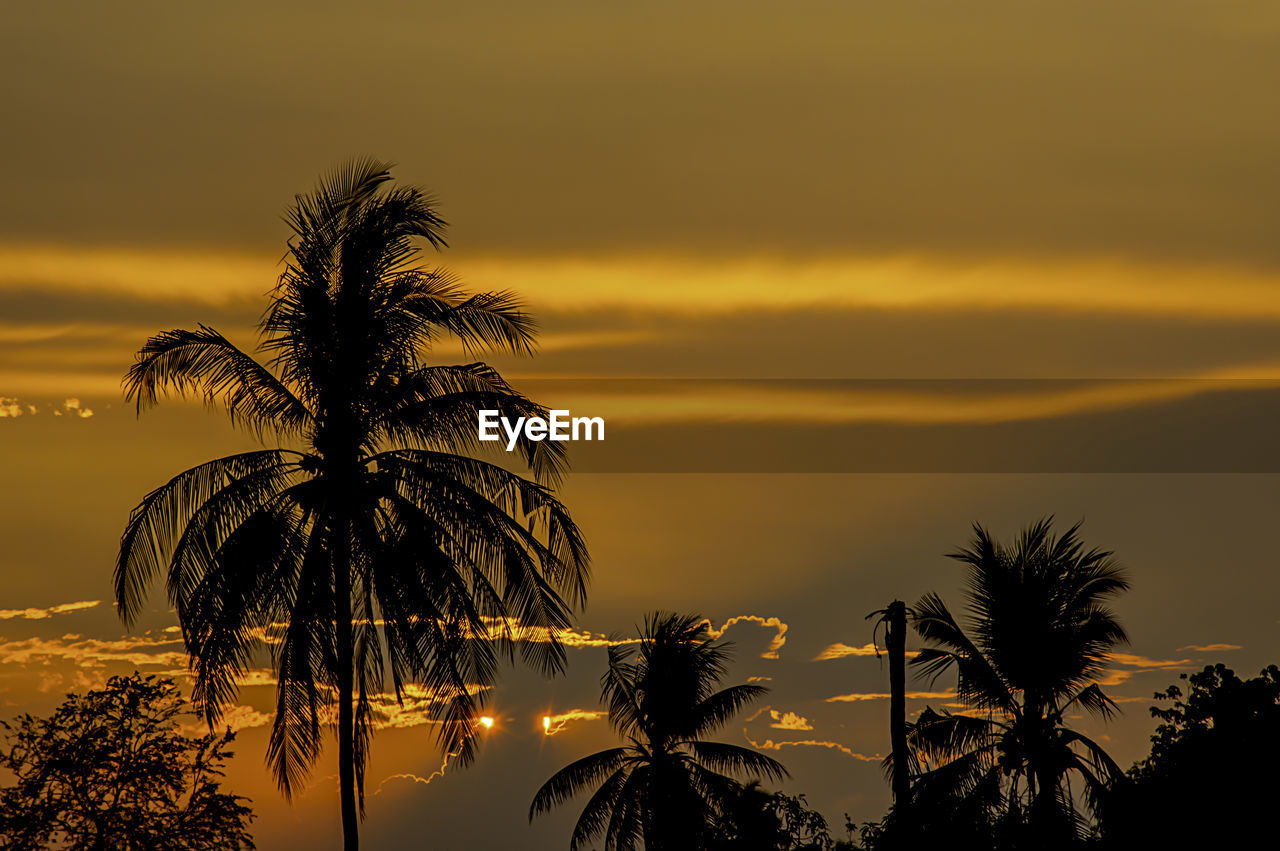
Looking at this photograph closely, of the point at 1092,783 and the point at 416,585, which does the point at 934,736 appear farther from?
the point at 416,585

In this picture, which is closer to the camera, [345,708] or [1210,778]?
[345,708]

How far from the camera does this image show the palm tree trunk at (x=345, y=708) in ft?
71.1

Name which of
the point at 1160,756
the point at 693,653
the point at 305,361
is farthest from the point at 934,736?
the point at 305,361

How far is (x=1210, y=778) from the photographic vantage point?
25203 mm

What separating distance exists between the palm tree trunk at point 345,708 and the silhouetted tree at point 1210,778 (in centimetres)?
1394

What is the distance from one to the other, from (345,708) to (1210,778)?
15.3m

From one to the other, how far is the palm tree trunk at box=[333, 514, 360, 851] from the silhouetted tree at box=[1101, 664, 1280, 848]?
1394cm

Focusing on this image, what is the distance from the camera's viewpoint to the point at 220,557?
71.7 feet

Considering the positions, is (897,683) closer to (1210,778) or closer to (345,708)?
(1210,778)

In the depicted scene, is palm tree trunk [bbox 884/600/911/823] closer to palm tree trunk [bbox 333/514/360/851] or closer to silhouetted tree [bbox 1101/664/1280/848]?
silhouetted tree [bbox 1101/664/1280/848]

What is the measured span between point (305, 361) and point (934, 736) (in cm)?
1488

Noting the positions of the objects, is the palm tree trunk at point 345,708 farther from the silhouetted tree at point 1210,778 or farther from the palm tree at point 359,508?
the silhouetted tree at point 1210,778

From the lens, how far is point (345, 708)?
21734mm

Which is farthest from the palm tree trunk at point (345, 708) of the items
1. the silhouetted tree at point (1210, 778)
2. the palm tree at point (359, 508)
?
the silhouetted tree at point (1210, 778)
